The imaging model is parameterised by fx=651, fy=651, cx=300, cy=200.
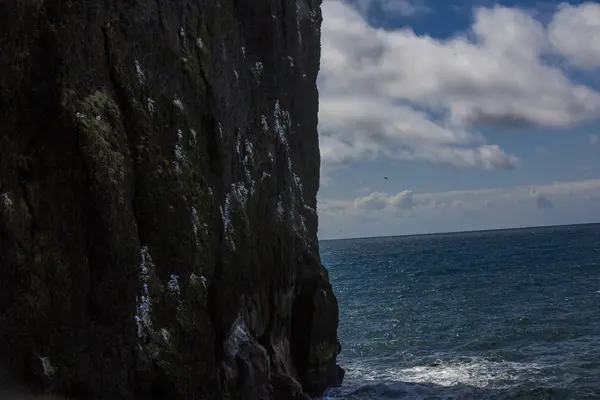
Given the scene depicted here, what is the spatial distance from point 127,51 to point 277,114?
10.4 metres

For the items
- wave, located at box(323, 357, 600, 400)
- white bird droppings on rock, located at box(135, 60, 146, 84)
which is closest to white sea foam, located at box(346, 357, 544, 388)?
wave, located at box(323, 357, 600, 400)

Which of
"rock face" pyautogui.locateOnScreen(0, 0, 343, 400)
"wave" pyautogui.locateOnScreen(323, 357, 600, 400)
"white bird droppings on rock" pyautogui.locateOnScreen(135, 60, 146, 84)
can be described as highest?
"white bird droppings on rock" pyautogui.locateOnScreen(135, 60, 146, 84)

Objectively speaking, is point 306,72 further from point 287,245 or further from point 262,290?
point 262,290

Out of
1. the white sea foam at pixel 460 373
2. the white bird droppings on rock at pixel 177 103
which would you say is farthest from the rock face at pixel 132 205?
the white sea foam at pixel 460 373

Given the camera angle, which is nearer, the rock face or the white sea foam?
the rock face

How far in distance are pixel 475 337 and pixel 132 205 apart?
28.2 m

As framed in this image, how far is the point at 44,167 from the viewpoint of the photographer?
16.0 meters

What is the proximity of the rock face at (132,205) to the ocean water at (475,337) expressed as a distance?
9430 mm

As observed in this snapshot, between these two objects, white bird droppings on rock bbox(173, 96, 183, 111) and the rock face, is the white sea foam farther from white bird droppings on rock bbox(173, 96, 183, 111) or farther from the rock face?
white bird droppings on rock bbox(173, 96, 183, 111)

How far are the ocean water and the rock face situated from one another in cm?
943

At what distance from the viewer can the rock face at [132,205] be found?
51.6 feet

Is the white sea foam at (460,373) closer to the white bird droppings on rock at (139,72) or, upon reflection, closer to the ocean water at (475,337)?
the ocean water at (475,337)

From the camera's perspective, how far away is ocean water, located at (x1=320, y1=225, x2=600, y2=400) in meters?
28.7

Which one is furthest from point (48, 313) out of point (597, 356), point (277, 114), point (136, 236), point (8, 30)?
point (597, 356)
